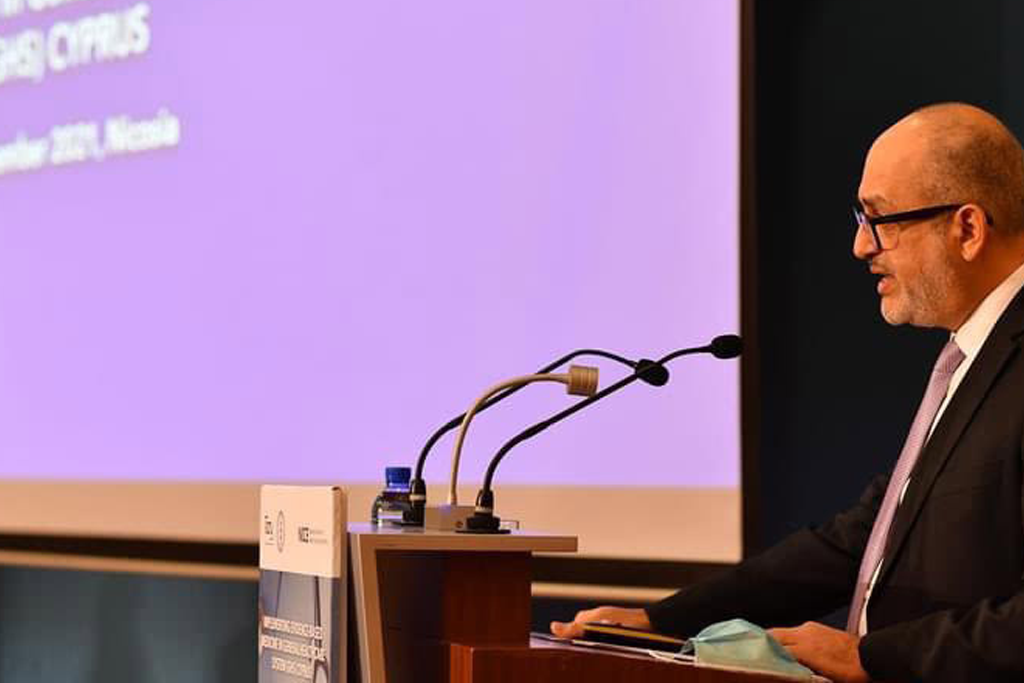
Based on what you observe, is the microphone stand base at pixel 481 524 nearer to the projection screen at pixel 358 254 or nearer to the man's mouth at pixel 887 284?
the man's mouth at pixel 887 284

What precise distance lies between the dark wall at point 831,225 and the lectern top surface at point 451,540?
5.61 feet

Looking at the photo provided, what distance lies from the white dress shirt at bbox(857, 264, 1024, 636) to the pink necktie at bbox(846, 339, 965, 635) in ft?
0.09

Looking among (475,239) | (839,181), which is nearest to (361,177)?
(475,239)

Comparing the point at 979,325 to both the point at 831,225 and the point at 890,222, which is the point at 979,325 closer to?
the point at 890,222

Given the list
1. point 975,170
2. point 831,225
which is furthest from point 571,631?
point 831,225

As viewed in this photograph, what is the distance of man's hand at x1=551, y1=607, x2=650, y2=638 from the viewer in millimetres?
2348

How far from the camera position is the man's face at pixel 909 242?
8.64 feet

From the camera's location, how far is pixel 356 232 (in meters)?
4.27

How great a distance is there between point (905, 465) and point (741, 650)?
72 centimetres

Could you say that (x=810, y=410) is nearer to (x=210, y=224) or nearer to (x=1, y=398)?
(x=210, y=224)

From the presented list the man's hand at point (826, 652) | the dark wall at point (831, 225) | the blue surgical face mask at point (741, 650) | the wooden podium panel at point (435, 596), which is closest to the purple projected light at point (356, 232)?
the dark wall at point (831, 225)

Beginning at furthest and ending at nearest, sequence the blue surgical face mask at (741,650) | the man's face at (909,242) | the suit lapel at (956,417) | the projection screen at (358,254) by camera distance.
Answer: the projection screen at (358,254) < the man's face at (909,242) < the suit lapel at (956,417) < the blue surgical face mask at (741,650)

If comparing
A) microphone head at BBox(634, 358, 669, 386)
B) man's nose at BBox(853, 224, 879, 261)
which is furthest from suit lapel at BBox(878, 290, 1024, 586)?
microphone head at BBox(634, 358, 669, 386)

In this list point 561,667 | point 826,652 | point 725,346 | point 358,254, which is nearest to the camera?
point 561,667
